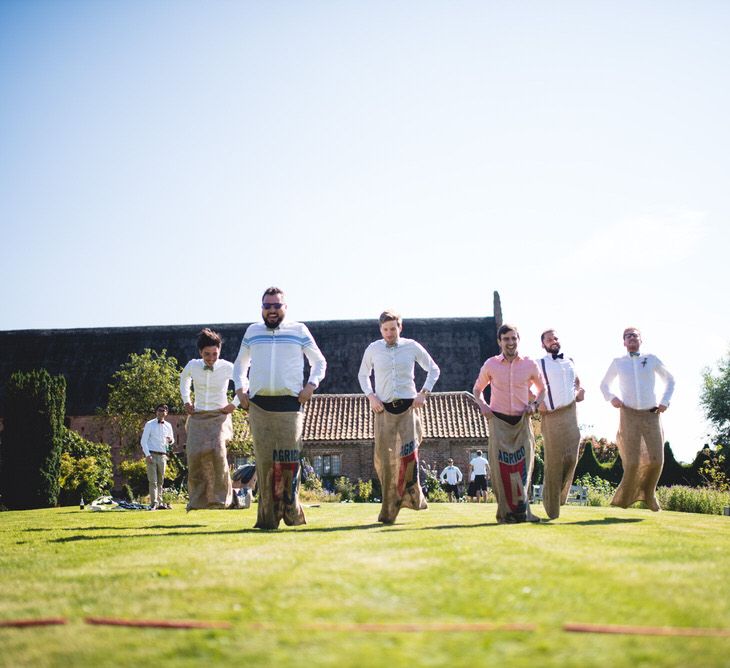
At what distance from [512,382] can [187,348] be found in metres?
39.7

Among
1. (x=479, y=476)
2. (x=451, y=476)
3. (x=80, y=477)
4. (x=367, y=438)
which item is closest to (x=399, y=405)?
(x=479, y=476)

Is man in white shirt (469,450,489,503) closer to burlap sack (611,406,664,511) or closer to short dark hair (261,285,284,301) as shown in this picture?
burlap sack (611,406,664,511)

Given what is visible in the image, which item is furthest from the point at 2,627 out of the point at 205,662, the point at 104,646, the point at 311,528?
the point at 311,528

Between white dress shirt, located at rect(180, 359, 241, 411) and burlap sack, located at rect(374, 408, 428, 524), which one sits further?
white dress shirt, located at rect(180, 359, 241, 411)

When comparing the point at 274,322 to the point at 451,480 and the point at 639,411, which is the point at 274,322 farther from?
the point at 451,480

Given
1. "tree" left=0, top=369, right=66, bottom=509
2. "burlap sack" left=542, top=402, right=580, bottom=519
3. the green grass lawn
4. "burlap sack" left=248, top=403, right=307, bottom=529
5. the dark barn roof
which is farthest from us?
the dark barn roof

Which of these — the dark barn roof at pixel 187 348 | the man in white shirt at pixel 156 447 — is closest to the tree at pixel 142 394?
the dark barn roof at pixel 187 348

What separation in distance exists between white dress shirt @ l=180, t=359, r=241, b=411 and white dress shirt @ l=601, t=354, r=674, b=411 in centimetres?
529

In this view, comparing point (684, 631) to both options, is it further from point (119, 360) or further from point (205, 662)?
point (119, 360)

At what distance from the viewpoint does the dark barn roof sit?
43812 mm

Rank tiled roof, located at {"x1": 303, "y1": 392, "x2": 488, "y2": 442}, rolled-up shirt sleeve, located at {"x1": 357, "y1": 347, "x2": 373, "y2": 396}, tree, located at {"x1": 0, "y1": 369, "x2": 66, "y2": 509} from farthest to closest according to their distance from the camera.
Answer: tiled roof, located at {"x1": 303, "y1": 392, "x2": 488, "y2": 442} < tree, located at {"x1": 0, "y1": 369, "x2": 66, "y2": 509} < rolled-up shirt sleeve, located at {"x1": 357, "y1": 347, "x2": 373, "y2": 396}

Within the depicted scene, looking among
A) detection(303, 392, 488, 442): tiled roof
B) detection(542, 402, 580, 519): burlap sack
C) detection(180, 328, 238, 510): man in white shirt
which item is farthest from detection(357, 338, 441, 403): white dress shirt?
detection(303, 392, 488, 442): tiled roof

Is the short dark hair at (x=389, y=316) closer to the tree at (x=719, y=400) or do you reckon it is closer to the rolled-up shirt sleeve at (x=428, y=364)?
the rolled-up shirt sleeve at (x=428, y=364)

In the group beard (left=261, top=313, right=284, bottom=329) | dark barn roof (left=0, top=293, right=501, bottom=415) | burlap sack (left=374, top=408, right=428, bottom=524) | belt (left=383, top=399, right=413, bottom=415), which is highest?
dark barn roof (left=0, top=293, right=501, bottom=415)
